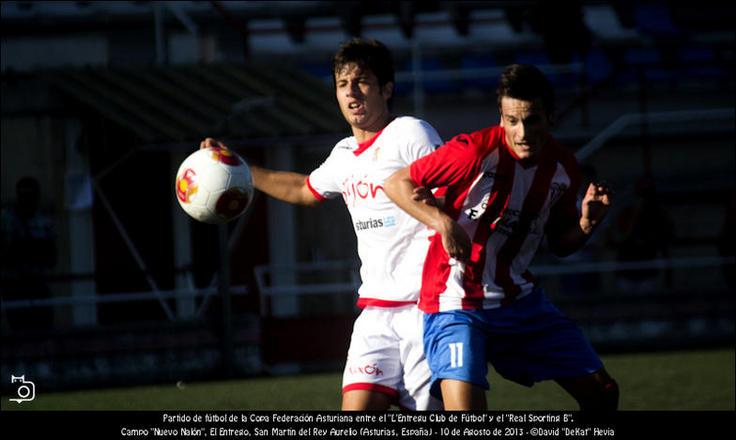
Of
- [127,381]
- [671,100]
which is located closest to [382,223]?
[127,381]

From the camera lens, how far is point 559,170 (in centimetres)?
681

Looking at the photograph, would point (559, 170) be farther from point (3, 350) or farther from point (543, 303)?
point (3, 350)

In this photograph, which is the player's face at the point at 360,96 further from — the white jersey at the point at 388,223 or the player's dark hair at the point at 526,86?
the player's dark hair at the point at 526,86

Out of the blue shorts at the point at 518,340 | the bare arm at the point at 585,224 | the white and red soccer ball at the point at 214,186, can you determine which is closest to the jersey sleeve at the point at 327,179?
the white and red soccer ball at the point at 214,186

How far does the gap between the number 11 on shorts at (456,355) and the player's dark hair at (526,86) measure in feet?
3.72

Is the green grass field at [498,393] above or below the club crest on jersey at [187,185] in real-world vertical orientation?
below

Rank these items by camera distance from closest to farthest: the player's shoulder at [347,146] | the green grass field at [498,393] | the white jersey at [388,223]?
the white jersey at [388,223] < the player's shoulder at [347,146] < the green grass field at [498,393]

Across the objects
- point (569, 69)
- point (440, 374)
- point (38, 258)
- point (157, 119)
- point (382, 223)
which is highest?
point (569, 69)

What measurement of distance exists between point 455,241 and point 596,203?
2.64ft

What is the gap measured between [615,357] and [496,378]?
1.86 meters

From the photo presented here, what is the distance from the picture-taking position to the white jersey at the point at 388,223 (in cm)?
678

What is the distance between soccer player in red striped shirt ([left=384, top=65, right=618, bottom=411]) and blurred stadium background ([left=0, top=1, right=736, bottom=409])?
5.26 metres

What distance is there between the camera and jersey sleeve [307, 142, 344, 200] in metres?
7.24

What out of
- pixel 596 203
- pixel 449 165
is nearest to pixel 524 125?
pixel 449 165
